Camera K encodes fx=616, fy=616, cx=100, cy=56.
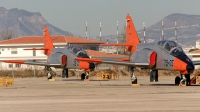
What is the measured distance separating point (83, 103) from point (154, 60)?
52.4 ft

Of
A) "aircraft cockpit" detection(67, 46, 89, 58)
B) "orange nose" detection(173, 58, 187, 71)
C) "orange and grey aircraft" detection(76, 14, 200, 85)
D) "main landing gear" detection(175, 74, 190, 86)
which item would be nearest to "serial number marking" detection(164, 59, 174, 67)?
"orange and grey aircraft" detection(76, 14, 200, 85)

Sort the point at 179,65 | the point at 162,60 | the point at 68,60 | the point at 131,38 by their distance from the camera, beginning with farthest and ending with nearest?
the point at 68,60
the point at 131,38
the point at 162,60
the point at 179,65

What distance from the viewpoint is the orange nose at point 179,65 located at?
3569 cm

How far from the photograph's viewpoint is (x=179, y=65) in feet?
118

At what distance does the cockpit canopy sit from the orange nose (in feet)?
1.92

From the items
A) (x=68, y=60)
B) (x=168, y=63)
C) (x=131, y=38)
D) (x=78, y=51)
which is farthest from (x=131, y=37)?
(x=168, y=63)

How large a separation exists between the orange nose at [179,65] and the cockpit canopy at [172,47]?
585 mm

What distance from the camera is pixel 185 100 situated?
2408cm

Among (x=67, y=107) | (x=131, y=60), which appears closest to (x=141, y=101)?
(x=67, y=107)

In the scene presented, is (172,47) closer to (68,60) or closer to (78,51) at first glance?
(78,51)

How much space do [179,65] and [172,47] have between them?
5.94 ft

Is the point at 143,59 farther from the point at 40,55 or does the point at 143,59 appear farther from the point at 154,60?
the point at 40,55

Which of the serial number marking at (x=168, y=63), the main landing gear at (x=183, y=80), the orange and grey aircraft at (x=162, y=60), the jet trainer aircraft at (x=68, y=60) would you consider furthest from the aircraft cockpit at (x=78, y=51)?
the serial number marking at (x=168, y=63)

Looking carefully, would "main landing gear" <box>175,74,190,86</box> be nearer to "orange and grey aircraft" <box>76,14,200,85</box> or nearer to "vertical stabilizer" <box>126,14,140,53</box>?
"orange and grey aircraft" <box>76,14,200,85</box>
